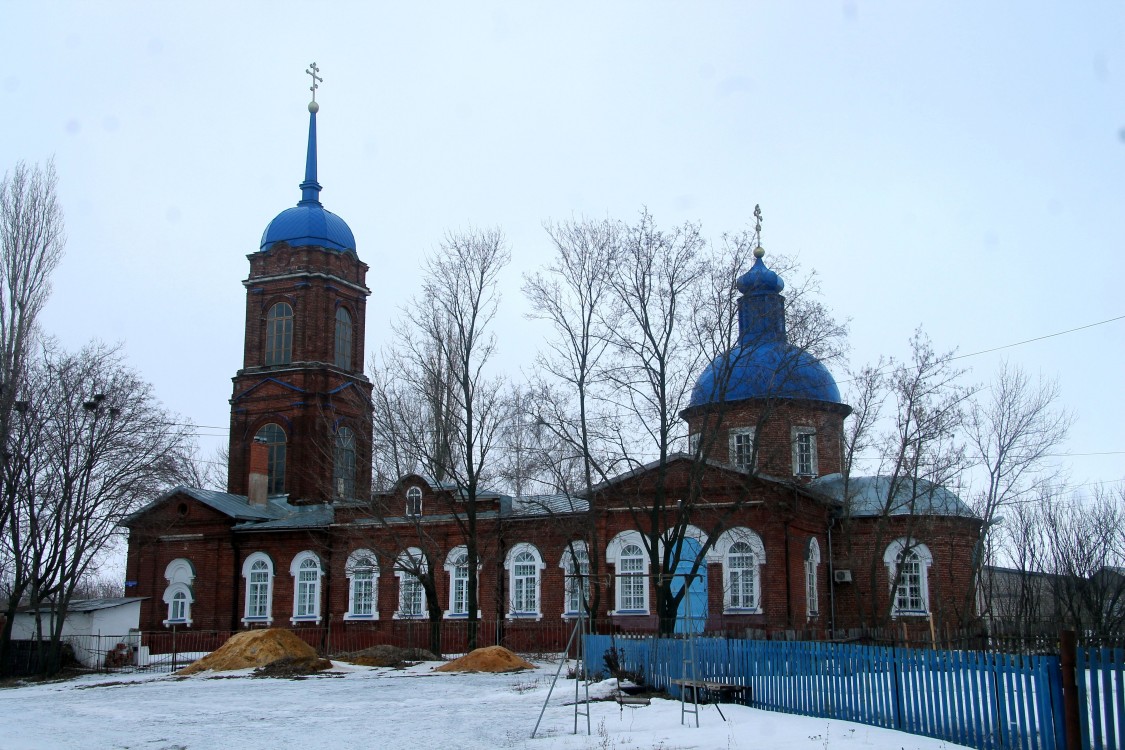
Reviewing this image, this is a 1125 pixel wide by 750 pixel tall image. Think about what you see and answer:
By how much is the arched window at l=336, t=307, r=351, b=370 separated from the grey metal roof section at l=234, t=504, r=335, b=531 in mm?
6378

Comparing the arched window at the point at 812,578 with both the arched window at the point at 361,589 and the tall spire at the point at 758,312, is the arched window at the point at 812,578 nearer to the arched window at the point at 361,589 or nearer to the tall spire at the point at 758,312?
the tall spire at the point at 758,312

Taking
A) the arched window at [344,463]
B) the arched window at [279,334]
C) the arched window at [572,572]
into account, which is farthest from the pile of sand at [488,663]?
the arched window at [279,334]

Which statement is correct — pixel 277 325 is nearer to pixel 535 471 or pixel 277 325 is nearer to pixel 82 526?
pixel 82 526

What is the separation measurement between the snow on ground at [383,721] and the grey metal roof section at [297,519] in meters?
15.1

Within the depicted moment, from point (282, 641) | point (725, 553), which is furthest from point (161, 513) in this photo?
point (725, 553)

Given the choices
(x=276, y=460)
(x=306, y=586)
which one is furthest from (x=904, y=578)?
(x=276, y=460)

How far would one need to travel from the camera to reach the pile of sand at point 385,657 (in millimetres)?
29906

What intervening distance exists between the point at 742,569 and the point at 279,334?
2175cm

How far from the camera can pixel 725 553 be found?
33.8 m

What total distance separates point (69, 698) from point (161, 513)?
18.8 meters

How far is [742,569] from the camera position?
33562 mm

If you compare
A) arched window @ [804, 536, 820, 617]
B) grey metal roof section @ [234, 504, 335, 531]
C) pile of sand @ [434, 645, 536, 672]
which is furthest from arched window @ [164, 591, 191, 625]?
arched window @ [804, 536, 820, 617]

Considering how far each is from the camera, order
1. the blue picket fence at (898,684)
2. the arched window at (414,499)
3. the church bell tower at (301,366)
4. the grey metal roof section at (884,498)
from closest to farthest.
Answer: the blue picket fence at (898,684), the grey metal roof section at (884,498), the arched window at (414,499), the church bell tower at (301,366)

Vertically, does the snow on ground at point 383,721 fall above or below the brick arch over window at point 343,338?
below
